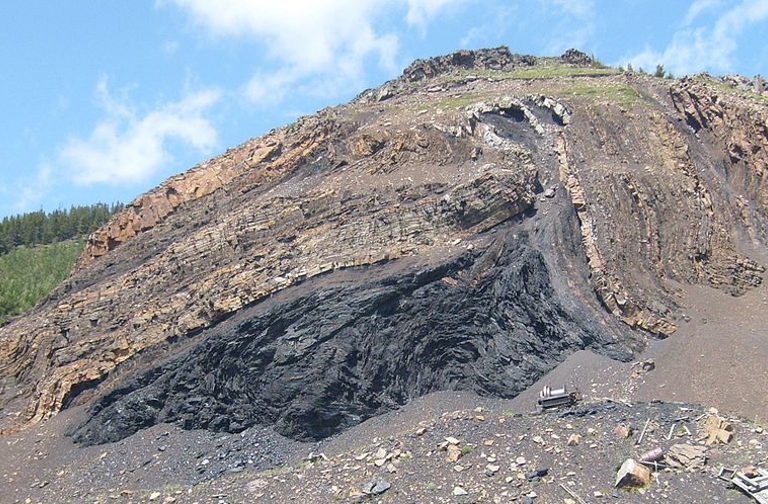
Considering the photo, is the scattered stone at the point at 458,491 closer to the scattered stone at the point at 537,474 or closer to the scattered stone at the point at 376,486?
the scattered stone at the point at 537,474

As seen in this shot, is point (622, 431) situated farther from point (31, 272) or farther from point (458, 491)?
point (31, 272)

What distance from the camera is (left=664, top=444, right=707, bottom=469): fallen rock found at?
1884 cm

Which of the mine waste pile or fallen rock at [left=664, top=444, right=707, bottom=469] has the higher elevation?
the mine waste pile

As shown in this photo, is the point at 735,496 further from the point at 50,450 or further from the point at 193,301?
the point at 50,450

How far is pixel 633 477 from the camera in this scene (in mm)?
18453

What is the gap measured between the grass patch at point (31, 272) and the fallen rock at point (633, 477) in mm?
33122

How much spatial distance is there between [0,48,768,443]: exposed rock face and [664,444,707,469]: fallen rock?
5.63 meters

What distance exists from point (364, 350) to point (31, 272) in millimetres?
49660

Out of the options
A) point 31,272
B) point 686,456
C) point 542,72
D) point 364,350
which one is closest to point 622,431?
point 686,456

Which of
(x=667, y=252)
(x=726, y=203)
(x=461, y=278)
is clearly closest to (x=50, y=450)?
(x=461, y=278)

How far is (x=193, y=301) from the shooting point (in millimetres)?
28844

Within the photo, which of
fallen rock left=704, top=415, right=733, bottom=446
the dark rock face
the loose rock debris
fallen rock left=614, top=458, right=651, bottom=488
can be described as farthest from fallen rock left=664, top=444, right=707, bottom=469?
the dark rock face

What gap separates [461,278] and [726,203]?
12296 millimetres

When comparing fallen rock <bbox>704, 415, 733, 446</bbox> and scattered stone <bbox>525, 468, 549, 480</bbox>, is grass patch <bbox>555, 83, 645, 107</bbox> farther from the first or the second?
scattered stone <bbox>525, 468, 549, 480</bbox>
